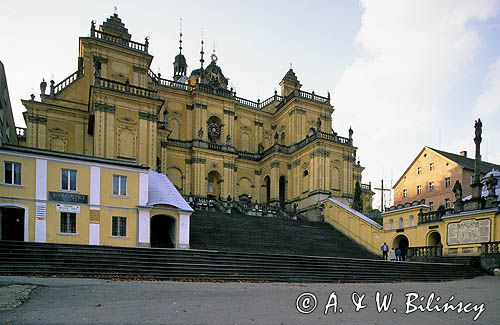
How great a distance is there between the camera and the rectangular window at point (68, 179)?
21688mm

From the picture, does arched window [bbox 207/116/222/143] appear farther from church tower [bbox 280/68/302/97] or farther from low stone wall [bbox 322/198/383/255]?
low stone wall [bbox 322/198/383/255]

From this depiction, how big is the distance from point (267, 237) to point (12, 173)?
1707 cm

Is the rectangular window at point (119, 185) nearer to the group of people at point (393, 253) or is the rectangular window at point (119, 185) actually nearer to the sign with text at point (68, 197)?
the sign with text at point (68, 197)

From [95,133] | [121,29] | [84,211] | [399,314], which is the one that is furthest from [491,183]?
[121,29]

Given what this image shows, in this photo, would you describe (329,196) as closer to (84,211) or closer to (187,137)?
(187,137)

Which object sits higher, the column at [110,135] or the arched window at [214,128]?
the arched window at [214,128]

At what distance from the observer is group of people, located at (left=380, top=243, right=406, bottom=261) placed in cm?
2716

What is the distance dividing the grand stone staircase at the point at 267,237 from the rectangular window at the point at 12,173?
1057 cm

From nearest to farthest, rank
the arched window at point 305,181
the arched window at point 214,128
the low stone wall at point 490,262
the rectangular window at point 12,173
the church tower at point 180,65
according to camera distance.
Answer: the rectangular window at point 12,173, the low stone wall at point 490,262, the arched window at point 305,181, the arched window at point 214,128, the church tower at point 180,65

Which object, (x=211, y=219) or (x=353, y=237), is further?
(x=353, y=237)

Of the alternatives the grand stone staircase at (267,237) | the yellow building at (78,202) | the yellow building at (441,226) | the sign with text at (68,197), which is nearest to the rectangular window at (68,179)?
the yellow building at (78,202)

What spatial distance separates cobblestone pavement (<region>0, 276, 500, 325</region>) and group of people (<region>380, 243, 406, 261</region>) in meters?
13.1

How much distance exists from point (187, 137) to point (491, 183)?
31663 mm

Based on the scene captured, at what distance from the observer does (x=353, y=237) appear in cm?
3344
